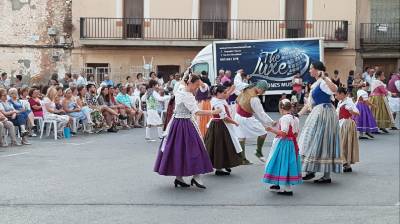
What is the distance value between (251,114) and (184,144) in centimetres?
299

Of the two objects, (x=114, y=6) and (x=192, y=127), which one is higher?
(x=114, y=6)

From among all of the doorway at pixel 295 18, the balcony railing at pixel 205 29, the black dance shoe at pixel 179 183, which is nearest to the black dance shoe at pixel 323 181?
the black dance shoe at pixel 179 183

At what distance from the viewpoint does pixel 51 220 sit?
24.8ft

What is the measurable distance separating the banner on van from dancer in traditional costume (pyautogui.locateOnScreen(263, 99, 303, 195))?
56.5 feet

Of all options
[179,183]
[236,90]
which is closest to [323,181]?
[179,183]

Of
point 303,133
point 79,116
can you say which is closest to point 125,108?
point 79,116

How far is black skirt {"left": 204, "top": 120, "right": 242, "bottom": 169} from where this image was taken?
10602 mm

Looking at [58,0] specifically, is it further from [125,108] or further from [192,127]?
[192,127]

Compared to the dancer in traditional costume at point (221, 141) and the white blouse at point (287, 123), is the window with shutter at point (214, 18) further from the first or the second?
the white blouse at point (287, 123)

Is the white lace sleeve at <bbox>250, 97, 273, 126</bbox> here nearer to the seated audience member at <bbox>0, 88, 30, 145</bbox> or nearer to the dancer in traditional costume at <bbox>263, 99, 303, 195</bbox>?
the dancer in traditional costume at <bbox>263, 99, 303, 195</bbox>

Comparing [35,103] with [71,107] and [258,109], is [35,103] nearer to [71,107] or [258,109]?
[71,107]

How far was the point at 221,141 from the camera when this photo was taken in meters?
10.6

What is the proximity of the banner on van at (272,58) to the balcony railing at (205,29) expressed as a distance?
4.90m

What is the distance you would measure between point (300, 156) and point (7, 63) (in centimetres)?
2287
